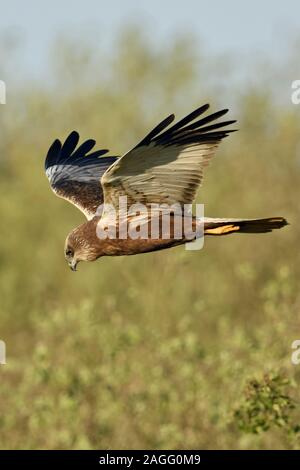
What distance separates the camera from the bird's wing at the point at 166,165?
8703mm

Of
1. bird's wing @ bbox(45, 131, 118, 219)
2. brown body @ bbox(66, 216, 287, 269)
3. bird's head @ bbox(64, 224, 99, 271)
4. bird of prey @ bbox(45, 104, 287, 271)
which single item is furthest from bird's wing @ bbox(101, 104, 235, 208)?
bird's wing @ bbox(45, 131, 118, 219)

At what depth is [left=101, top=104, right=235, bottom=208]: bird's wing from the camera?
8703mm

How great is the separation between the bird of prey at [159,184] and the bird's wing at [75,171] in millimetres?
278

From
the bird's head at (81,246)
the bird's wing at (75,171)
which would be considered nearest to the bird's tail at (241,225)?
the bird's head at (81,246)

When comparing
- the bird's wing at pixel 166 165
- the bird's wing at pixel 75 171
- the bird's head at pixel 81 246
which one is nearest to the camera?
the bird's wing at pixel 166 165

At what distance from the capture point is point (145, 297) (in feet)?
59.0

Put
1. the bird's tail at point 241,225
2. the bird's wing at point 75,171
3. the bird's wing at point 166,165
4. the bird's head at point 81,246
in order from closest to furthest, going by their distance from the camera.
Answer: the bird's wing at point 166,165 → the bird's tail at point 241,225 → the bird's head at point 81,246 → the bird's wing at point 75,171

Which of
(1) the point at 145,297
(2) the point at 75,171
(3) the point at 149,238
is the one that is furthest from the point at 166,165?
(1) the point at 145,297

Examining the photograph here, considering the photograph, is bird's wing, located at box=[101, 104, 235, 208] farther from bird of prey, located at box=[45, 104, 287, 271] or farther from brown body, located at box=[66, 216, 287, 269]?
brown body, located at box=[66, 216, 287, 269]

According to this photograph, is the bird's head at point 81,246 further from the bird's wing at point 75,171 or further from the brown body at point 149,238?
the bird's wing at point 75,171

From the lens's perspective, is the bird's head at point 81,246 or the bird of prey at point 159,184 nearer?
the bird of prey at point 159,184

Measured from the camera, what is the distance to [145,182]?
29.7 ft

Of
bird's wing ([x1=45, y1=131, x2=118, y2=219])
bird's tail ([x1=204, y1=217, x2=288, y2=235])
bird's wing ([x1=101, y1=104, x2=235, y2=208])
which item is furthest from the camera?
bird's wing ([x1=45, y1=131, x2=118, y2=219])
